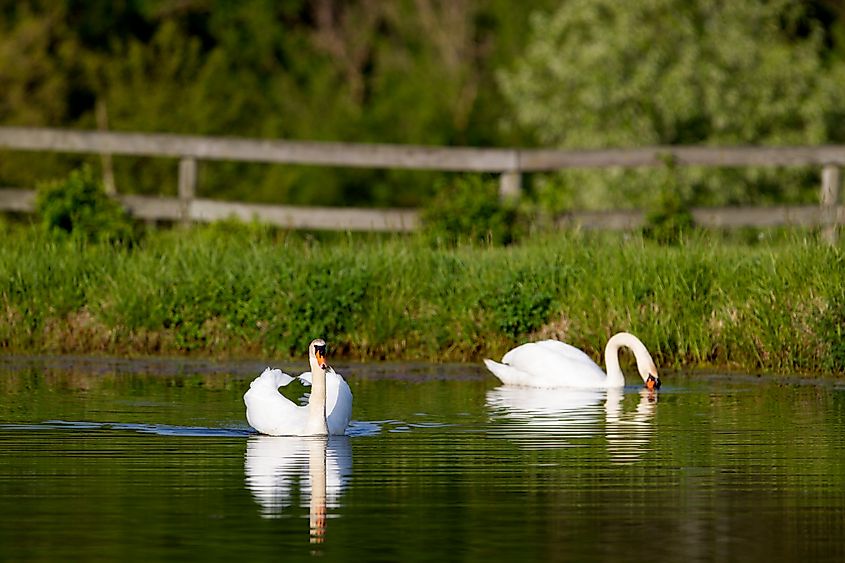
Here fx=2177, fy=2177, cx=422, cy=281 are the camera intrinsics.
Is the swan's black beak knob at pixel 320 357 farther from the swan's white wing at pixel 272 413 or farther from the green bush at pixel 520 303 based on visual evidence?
the green bush at pixel 520 303

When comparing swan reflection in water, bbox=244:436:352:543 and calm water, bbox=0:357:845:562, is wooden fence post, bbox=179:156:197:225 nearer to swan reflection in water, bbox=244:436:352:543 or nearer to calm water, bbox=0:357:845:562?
calm water, bbox=0:357:845:562

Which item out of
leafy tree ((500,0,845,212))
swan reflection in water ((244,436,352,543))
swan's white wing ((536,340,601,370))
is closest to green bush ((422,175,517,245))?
swan's white wing ((536,340,601,370))

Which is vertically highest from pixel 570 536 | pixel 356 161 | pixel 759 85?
pixel 759 85

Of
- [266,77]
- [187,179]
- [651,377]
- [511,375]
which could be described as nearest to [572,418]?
[651,377]

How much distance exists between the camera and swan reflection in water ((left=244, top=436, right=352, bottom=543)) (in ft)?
31.9

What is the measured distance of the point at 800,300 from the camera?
16109 mm

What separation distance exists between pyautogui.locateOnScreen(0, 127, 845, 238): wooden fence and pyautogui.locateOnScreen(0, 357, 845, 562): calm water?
17.9ft

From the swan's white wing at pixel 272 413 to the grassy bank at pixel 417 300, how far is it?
419cm

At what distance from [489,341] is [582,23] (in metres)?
16.7

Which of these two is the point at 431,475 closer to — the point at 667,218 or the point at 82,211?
the point at 667,218

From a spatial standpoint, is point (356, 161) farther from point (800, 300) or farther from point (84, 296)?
point (800, 300)

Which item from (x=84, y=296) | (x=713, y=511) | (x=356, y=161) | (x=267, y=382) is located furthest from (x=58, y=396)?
(x=356, y=161)

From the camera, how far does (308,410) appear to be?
1256cm

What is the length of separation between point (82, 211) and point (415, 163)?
327 centimetres
